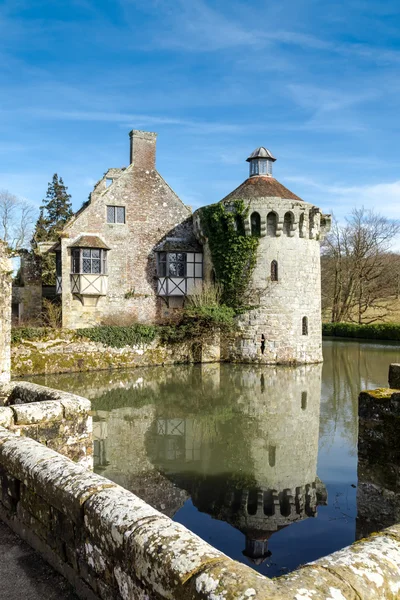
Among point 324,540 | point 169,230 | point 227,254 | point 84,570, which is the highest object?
point 169,230

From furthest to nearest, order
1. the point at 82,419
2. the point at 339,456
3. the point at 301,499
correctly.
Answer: the point at 339,456 < the point at 301,499 < the point at 82,419

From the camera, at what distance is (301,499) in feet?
24.0

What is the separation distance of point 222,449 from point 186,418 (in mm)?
2545

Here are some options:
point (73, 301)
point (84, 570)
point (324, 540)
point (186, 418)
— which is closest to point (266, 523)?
point (324, 540)

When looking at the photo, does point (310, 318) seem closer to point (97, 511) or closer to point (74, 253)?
point (74, 253)

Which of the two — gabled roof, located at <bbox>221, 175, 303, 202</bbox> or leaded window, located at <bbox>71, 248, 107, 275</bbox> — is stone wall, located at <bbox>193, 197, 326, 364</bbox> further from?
leaded window, located at <bbox>71, 248, 107, 275</bbox>

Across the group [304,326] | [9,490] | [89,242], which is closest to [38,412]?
[9,490]

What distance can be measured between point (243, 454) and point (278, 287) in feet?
43.6

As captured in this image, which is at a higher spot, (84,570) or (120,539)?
(120,539)

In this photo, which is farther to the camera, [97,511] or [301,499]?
[301,499]

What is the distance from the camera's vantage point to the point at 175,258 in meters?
24.7

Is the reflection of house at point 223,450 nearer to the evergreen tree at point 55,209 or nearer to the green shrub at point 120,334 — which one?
the green shrub at point 120,334

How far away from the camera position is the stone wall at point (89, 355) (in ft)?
60.0

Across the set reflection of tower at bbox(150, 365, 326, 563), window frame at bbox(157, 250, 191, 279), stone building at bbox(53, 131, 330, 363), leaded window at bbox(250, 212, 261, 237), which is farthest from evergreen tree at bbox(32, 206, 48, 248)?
reflection of tower at bbox(150, 365, 326, 563)
